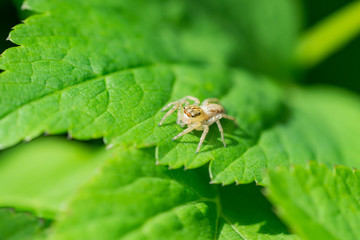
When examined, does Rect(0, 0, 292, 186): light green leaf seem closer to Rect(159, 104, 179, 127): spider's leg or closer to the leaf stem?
Rect(159, 104, 179, 127): spider's leg

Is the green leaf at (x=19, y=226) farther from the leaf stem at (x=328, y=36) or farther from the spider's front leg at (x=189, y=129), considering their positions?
the leaf stem at (x=328, y=36)

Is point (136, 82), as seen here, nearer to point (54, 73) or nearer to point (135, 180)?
point (54, 73)

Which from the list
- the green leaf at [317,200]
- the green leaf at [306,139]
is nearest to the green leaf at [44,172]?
the green leaf at [306,139]

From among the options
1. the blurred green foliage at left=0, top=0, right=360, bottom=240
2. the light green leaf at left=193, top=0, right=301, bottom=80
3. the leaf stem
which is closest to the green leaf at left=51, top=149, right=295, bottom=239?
the blurred green foliage at left=0, top=0, right=360, bottom=240

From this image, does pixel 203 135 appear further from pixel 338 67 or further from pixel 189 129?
pixel 338 67

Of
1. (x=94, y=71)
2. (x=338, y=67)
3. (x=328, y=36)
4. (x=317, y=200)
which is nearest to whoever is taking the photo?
(x=317, y=200)

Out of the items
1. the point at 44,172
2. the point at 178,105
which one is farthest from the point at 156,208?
the point at 44,172
